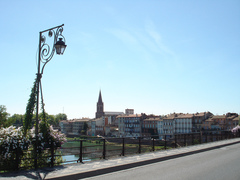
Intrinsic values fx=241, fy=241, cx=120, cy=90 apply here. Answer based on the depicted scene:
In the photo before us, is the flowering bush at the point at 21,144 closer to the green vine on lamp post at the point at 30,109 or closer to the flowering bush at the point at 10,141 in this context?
the flowering bush at the point at 10,141

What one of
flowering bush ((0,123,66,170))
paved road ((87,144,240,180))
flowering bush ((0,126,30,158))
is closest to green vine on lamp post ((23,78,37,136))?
flowering bush ((0,123,66,170))

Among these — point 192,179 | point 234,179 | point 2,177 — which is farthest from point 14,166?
point 234,179

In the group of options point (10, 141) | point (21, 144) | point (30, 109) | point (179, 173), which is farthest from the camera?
point (30, 109)

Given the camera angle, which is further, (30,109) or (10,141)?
(30,109)

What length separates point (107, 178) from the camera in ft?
25.3

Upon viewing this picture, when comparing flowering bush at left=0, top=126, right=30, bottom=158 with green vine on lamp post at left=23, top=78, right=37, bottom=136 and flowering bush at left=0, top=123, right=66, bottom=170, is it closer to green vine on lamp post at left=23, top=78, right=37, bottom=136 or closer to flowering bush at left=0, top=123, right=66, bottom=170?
flowering bush at left=0, top=123, right=66, bottom=170

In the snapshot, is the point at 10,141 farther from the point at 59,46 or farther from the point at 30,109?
the point at 59,46

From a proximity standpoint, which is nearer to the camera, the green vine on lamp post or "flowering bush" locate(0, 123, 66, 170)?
"flowering bush" locate(0, 123, 66, 170)

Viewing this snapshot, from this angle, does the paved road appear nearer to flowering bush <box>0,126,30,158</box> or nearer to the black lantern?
flowering bush <box>0,126,30,158</box>

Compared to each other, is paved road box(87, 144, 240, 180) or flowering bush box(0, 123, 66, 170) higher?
flowering bush box(0, 123, 66, 170)

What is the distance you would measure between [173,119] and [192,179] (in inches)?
3573

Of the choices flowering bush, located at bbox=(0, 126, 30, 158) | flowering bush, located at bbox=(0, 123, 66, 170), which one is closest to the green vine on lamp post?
flowering bush, located at bbox=(0, 123, 66, 170)

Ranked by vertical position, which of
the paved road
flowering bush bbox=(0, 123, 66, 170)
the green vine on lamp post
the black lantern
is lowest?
the paved road

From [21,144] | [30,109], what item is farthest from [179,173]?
[30,109]
